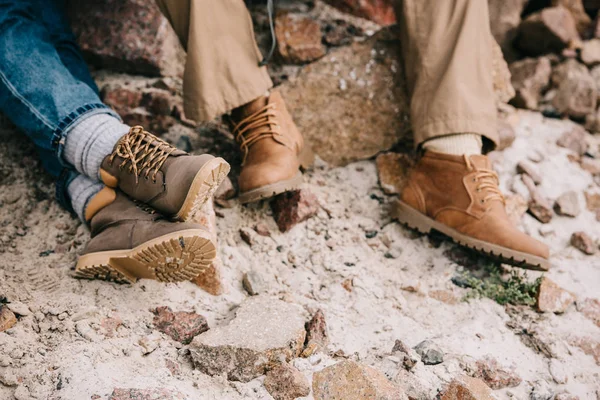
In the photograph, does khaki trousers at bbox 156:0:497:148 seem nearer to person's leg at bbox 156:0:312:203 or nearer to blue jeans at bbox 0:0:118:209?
person's leg at bbox 156:0:312:203

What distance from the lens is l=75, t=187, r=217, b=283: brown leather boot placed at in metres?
1.34

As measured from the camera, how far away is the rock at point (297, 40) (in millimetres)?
2369

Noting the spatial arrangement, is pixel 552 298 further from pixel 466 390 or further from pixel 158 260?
pixel 158 260

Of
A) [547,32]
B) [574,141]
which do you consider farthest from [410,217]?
[547,32]

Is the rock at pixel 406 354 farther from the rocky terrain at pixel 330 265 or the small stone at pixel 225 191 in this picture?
the small stone at pixel 225 191

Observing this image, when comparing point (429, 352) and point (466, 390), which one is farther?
point (429, 352)

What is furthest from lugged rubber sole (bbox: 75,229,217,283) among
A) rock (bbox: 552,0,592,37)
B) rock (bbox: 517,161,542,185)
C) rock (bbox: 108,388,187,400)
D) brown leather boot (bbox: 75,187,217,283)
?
rock (bbox: 552,0,592,37)

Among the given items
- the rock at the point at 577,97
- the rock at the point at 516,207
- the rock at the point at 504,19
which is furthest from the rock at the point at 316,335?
the rock at the point at 504,19

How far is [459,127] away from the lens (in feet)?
6.00

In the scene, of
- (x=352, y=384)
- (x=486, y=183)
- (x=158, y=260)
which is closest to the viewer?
(x=352, y=384)

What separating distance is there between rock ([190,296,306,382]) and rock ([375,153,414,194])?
0.87m

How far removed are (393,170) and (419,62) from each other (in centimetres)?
48

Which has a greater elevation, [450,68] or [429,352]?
[450,68]

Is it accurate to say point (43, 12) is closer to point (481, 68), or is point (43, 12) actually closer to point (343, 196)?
point (343, 196)
